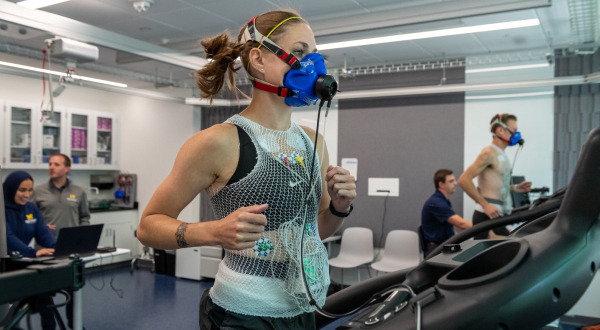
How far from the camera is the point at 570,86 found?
5277 millimetres

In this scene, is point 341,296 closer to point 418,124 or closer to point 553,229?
point 553,229

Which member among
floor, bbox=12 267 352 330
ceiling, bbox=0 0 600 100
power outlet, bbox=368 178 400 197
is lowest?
floor, bbox=12 267 352 330

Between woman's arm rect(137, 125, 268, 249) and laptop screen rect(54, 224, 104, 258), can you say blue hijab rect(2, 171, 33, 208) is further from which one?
woman's arm rect(137, 125, 268, 249)

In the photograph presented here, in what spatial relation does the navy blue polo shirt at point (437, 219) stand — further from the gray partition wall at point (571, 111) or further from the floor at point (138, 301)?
the gray partition wall at point (571, 111)

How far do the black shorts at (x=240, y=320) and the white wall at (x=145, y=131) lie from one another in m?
6.60


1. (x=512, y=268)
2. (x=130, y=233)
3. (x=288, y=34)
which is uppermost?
(x=288, y=34)

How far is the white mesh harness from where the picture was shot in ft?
3.49

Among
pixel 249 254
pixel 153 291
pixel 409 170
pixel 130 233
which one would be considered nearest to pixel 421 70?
pixel 409 170

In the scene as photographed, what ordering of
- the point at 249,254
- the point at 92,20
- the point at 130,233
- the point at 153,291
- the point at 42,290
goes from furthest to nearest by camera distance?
the point at 130,233
the point at 153,291
the point at 92,20
the point at 249,254
the point at 42,290

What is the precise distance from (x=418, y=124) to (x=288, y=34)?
5.22 meters

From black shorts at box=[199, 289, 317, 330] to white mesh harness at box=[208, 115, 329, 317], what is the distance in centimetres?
1

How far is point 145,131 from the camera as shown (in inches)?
318

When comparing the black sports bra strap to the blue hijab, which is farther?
the blue hijab

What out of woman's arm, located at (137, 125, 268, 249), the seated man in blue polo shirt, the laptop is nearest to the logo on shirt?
the laptop
